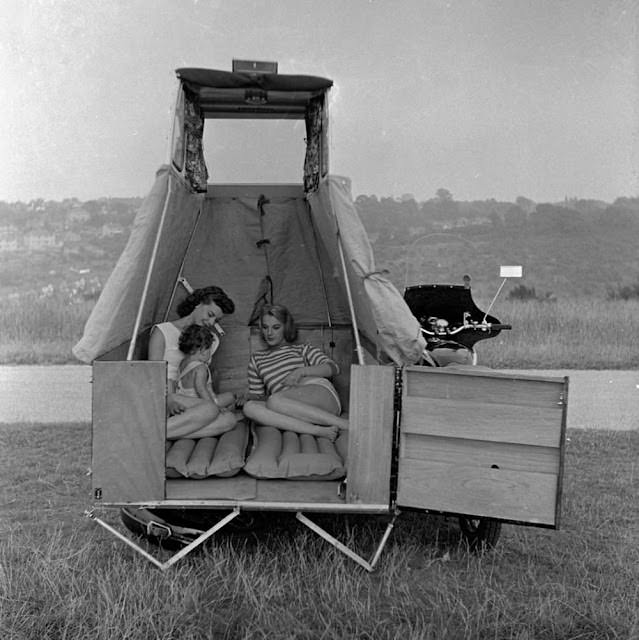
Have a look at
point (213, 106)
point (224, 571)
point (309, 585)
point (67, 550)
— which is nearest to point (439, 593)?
point (309, 585)

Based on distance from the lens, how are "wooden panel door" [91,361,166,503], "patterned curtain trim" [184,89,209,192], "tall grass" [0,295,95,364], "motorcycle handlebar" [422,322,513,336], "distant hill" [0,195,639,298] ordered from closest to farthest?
"wooden panel door" [91,361,166,503] → "patterned curtain trim" [184,89,209,192] → "motorcycle handlebar" [422,322,513,336] → "tall grass" [0,295,95,364] → "distant hill" [0,195,639,298]

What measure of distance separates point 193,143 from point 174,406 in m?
1.38

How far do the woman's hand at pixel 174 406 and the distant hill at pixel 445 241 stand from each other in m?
7.00

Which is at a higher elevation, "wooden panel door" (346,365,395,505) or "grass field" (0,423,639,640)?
"wooden panel door" (346,365,395,505)

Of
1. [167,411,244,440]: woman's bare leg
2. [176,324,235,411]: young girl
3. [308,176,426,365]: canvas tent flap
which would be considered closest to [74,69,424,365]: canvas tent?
[308,176,426,365]: canvas tent flap

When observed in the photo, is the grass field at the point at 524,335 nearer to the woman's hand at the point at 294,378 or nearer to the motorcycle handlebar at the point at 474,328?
the motorcycle handlebar at the point at 474,328

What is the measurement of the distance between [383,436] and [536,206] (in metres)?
15.9

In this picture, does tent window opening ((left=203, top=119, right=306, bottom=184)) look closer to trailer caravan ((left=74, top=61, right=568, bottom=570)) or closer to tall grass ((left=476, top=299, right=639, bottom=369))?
trailer caravan ((left=74, top=61, right=568, bottom=570))

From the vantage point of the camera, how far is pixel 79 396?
7582mm

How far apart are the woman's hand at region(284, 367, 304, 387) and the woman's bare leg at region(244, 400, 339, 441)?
0.50 m

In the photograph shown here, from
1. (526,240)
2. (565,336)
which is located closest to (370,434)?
(565,336)

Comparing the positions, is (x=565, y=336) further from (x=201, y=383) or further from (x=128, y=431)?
(x=128, y=431)

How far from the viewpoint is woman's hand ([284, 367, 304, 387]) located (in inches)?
163

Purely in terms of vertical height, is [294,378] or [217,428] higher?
[294,378]
